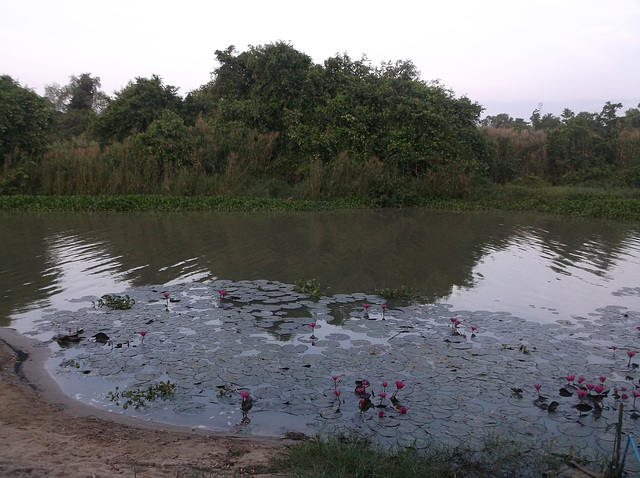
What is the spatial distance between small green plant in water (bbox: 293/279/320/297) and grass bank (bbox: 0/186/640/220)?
34.7 ft

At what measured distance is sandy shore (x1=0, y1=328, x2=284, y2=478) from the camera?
10.9 ft

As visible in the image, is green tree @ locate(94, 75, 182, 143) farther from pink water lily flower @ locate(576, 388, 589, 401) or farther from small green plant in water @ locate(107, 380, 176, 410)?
pink water lily flower @ locate(576, 388, 589, 401)

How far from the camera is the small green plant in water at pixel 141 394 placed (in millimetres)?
4617

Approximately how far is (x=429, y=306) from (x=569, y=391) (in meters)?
2.98

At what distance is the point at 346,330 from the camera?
21.5 ft

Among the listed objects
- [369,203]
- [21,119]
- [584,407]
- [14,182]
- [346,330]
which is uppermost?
[21,119]

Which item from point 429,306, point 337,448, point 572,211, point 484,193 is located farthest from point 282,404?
point 484,193

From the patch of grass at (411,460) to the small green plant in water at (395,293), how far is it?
4.11 metres

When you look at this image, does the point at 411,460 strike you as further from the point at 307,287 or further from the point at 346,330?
the point at 307,287

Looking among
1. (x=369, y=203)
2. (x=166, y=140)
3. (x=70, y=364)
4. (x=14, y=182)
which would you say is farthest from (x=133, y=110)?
(x=70, y=364)

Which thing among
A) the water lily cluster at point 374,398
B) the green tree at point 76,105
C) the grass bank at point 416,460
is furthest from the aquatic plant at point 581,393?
the green tree at point 76,105

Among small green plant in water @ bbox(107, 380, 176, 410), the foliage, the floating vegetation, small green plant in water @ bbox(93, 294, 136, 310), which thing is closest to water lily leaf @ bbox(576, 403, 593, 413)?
the floating vegetation

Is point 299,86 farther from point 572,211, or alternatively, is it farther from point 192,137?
point 572,211

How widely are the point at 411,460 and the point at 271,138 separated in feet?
64.2
